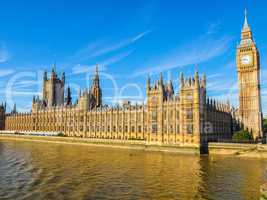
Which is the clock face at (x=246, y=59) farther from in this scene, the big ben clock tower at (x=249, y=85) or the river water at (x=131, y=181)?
the river water at (x=131, y=181)

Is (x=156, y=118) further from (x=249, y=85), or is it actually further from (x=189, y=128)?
(x=249, y=85)

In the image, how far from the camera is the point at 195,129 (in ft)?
267

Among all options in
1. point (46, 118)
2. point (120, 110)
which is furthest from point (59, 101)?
point (120, 110)

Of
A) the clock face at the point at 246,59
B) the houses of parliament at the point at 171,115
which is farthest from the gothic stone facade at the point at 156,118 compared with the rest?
the clock face at the point at 246,59

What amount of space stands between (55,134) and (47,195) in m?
112

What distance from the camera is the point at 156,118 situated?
9431cm

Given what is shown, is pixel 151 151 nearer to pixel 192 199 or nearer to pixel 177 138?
pixel 177 138

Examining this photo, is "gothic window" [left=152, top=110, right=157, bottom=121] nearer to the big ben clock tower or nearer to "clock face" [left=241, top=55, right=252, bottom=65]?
the big ben clock tower

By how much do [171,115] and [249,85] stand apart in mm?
46433

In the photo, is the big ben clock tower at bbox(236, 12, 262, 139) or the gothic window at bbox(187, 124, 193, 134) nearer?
the gothic window at bbox(187, 124, 193, 134)

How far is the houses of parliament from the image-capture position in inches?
3332

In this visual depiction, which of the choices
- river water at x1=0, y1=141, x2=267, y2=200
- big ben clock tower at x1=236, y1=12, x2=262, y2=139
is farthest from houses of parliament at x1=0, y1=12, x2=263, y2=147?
river water at x1=0, y1=141, x2=267, y2=200

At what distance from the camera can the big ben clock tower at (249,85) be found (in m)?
109

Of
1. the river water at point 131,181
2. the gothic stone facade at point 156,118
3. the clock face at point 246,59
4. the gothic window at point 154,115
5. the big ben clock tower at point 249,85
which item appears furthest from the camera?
the clock face at point 246,59
